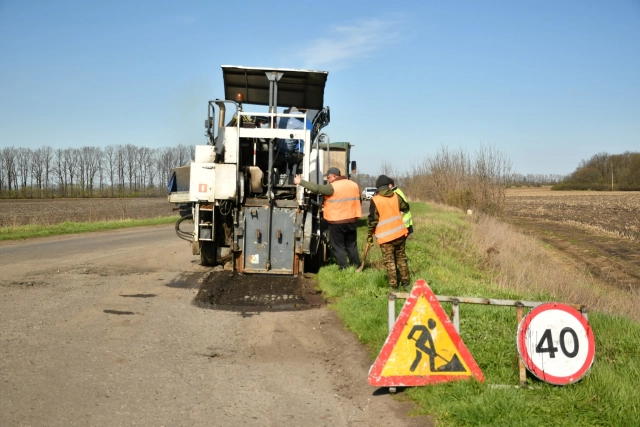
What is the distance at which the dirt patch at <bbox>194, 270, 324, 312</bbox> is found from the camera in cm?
851

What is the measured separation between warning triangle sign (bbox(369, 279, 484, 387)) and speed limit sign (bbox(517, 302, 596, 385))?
445 mm

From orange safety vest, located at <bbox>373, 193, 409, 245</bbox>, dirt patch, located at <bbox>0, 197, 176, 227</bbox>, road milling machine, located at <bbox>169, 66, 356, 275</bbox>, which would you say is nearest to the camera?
orange safety vest, located at <bbox>373, 193, 409, 245</bbox>

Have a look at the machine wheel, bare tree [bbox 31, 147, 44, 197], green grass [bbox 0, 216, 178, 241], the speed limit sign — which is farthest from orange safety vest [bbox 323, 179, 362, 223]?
bare tree [bbox 31, 147, 44, 197]

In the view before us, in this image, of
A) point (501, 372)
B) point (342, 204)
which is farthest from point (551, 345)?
point (342, 204)

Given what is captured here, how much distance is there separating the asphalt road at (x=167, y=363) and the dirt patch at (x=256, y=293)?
29 centimetres

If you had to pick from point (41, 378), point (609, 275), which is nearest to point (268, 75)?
point (41, 378)

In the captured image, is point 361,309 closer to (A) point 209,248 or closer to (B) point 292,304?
(B) point 292,304

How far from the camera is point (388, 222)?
28.7ft

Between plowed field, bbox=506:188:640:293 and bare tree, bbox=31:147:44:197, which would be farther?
bare tree, bbox=31:147:44:197

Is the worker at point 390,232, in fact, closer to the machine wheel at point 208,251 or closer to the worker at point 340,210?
the worker at point 340,210

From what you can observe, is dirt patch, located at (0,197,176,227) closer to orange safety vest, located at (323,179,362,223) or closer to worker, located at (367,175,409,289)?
orange safety vest, located at (323,179,362,223)

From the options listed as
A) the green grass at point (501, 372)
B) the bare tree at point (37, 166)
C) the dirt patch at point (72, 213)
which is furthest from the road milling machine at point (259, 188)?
the bare tree at point (37, 166)

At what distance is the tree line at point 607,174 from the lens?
3497 inches

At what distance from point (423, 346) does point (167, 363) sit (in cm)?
233
